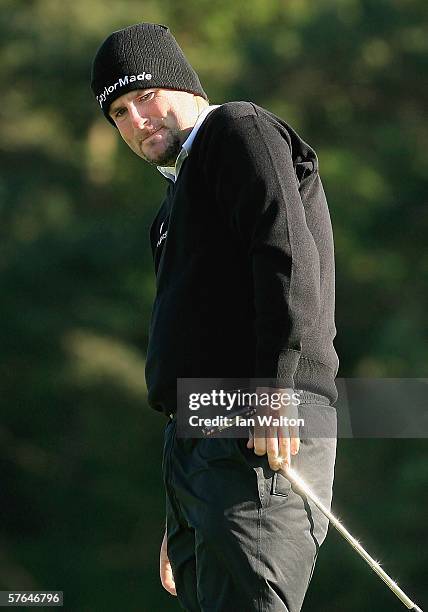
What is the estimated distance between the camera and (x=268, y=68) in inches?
270

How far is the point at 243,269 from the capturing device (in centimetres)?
174

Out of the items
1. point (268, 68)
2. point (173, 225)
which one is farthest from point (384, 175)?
point (173, 225)

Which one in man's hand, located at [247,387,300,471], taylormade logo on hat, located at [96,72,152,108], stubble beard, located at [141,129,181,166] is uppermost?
taylormade logo on hat, located at [96,72,152,108]

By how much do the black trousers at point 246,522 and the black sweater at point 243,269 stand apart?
88 millimetres

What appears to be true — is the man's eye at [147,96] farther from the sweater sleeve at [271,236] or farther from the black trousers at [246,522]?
the black trousers at [246,522]

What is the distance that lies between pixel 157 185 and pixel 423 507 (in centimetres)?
226

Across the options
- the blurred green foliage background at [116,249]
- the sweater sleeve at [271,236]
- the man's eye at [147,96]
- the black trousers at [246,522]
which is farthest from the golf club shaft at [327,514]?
the blurred green foliage background at [116,249]

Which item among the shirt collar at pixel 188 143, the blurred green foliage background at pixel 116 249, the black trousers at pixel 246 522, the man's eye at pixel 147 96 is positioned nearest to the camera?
the black trousers at pixel 246 522

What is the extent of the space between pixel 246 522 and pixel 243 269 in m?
0.33

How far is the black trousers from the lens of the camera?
1624mm

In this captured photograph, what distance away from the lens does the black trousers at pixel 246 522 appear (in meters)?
1.62

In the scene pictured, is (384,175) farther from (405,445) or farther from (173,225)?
(173,225)

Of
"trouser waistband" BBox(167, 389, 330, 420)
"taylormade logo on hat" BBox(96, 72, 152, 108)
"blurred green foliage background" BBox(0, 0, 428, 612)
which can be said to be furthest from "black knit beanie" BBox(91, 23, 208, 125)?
"blurred green foliage background" BBox(0, 0, 428, 612)

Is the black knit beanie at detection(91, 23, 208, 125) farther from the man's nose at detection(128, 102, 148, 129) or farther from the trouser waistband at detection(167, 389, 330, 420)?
the trouser waistband at detection(167, 389, 330, 420)
